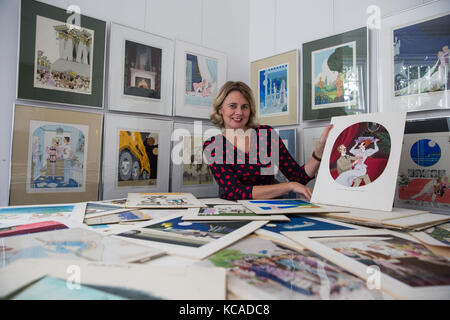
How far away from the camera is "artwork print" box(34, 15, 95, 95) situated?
109 cm

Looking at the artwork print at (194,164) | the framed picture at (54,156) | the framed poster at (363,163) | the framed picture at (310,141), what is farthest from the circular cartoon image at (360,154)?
the framed picture at (54,156)

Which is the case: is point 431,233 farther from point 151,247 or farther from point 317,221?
point 151,247

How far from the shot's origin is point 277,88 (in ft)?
5.25

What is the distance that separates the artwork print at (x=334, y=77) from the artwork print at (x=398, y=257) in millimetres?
878

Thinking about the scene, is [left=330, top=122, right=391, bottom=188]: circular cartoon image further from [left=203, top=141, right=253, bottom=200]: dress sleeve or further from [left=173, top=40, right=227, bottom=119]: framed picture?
[left=173, top=40, right=227, bottom=119]: framed picture

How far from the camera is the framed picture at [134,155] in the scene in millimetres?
1271

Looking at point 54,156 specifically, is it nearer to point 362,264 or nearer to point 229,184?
point 229,184

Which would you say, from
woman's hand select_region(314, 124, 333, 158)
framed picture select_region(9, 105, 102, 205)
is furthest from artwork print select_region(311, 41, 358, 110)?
framed picture select_region(9, 105, 102, 205)

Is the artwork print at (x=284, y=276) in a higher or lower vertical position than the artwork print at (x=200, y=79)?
lower

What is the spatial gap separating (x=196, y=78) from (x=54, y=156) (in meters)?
0.87

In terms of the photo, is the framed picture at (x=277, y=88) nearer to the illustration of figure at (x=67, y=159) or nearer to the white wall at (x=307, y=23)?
the white wall at (x=307, y=23)

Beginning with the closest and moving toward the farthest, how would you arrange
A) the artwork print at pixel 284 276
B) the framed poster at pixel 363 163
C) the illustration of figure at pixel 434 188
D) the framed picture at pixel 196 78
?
1. the artwork print at pixel 284 276
2. the framed poster at pixel 363 163
3. the illustration of figure at pixel 434 188
4. the framed picture at pixel 196 78

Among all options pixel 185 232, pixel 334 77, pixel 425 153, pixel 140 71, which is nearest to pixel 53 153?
pixel 140 71

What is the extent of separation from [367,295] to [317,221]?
399 millimetres
